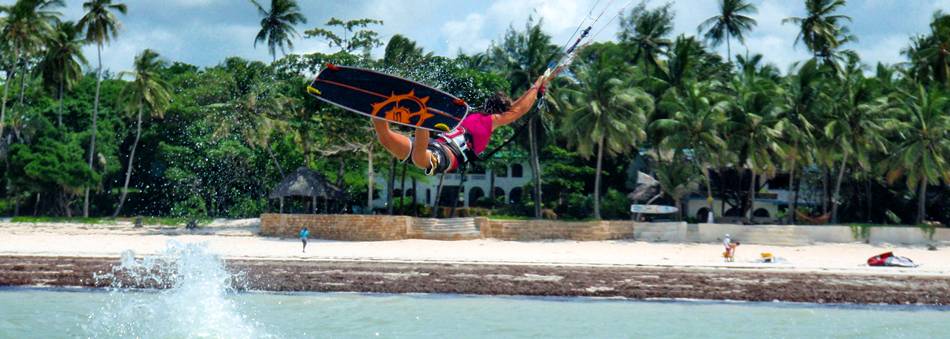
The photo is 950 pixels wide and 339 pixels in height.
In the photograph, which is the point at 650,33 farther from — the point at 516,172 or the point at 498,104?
the point at 498,104

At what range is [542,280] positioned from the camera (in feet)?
102

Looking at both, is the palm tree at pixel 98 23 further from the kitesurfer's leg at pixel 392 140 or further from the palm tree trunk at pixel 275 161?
the kitesurfer's leg at pixel 392 140

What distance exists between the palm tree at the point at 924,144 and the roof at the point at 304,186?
26.5m

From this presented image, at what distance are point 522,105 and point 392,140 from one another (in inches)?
60.7

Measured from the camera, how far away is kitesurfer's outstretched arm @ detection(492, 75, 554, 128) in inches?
423

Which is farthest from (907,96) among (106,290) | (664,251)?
(106,290)

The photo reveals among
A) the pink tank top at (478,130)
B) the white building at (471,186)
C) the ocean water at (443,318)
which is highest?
the white building at (471,186)

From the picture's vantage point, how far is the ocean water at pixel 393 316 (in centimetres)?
2231

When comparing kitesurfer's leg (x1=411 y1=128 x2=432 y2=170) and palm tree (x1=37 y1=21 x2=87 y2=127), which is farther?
palm tree (x1=37 y1=21 x2=87 y2=127)

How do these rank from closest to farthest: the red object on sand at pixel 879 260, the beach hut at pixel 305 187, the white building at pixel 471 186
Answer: the red object on sand at pixel 879 260, the beach hut at pixel 305 187, the white building at pixel 471 186

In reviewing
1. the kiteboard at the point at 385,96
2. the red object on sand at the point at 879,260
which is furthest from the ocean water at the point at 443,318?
the kiteboard at the point at 385,96

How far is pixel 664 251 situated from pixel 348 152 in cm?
1710

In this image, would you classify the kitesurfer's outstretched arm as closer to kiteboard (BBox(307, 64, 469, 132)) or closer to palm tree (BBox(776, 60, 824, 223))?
kiteboard (BBox(307, 64, 469, 132))

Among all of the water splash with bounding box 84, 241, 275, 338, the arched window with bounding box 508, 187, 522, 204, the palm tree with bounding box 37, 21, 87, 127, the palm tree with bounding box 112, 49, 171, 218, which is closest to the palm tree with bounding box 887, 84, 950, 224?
the arched window with bounding box 508, 187, 522, 204
